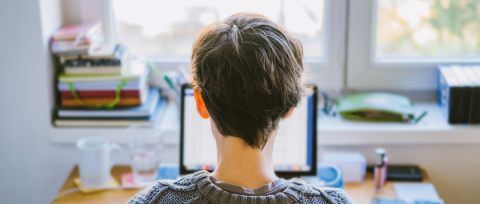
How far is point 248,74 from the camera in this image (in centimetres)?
83

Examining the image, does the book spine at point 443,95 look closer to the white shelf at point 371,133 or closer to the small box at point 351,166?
the white shelf at point 371,133

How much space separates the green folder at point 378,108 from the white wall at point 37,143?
0.32 ft

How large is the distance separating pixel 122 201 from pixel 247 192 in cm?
65

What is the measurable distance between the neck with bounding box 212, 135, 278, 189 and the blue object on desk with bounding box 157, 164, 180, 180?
2.00 ft

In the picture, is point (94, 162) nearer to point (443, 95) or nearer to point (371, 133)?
point (371, 133)

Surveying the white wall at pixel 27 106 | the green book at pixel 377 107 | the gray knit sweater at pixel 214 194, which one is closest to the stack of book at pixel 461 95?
the green book at pixel 377 107

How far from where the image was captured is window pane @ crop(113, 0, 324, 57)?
5.91ft

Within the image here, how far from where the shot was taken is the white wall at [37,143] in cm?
158

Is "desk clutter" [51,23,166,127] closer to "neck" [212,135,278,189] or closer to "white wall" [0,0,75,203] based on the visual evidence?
"white wall" [0,0,75,203]

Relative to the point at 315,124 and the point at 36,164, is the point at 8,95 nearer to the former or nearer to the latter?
the point at 36,164

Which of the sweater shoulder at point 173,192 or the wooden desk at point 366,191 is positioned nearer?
the sweater shoulder at point 173,192

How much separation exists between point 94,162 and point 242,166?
27.9 inches

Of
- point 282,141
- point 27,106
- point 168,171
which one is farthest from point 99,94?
point 282,141

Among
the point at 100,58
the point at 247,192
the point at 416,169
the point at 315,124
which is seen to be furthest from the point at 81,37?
the point at 416,169
